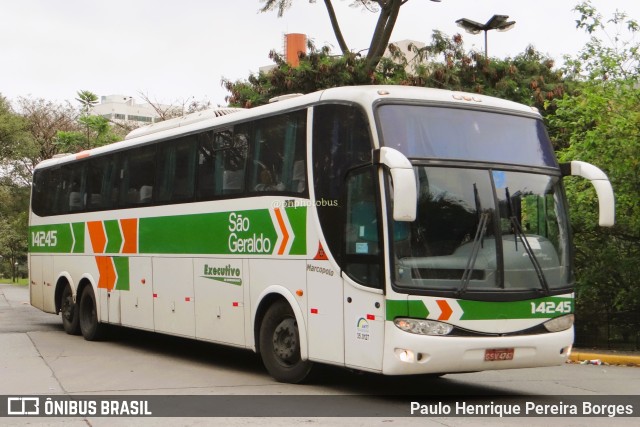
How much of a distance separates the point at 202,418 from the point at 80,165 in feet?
33.6

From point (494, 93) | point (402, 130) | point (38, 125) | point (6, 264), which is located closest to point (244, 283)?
point (402, 130)

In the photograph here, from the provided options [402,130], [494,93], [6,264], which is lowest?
[6,264]

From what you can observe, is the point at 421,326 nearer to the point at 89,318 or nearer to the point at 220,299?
the point at 220,299

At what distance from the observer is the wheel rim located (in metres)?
10.9

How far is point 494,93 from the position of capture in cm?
2608

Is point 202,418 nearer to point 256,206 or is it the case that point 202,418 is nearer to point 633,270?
point 256,206

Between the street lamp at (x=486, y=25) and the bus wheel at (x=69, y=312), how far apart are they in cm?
1350

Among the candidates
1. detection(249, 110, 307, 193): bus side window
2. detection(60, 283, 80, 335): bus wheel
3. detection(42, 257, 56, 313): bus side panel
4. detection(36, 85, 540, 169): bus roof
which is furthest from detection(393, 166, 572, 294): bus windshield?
detection(42, 257, 56, 313): bus side panel

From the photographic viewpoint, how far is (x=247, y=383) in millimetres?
11328

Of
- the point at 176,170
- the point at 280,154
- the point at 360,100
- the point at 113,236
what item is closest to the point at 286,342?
the point at 280,154

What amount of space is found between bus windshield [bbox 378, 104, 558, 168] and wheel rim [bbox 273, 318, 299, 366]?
277cm

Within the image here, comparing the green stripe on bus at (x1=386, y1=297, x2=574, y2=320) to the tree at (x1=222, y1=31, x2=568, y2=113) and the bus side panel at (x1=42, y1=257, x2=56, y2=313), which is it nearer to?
the bus side panel at (x1=42, y1=257, x2=56, y2=313)

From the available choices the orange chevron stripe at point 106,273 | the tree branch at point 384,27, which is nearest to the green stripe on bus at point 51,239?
the orange chevron stripe at point 106,273

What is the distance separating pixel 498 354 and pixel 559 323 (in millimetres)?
970
